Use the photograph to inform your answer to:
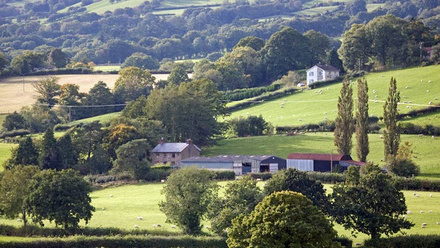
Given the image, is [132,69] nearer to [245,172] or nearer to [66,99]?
[66,99]

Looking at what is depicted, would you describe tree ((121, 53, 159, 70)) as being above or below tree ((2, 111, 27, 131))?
above

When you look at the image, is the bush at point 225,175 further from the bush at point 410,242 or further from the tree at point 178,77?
the tree at point 178,77

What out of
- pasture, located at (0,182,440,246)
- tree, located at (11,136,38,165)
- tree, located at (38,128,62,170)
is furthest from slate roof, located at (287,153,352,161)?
tree, located at (11,136,38,165)

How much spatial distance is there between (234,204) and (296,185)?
4.74 meters

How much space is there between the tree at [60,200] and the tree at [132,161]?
69.9ft

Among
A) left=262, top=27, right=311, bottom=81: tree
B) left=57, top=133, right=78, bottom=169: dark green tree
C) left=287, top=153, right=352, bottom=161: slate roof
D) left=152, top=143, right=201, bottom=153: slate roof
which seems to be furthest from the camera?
left=262, top=27, right=311, bottom=81: tree

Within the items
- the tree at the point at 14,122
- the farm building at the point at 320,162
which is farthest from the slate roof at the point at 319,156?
the tree at the point at 14,122

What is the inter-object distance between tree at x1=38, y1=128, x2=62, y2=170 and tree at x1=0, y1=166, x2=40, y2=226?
21708 mm

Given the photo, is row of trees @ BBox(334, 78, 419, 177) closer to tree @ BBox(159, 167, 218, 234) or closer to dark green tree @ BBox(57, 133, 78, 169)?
tree @ BBox(159, 167, 218, 234)

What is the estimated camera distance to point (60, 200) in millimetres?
61406

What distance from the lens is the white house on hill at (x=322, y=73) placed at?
126 meters

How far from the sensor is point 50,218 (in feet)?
198

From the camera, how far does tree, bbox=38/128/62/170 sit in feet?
293

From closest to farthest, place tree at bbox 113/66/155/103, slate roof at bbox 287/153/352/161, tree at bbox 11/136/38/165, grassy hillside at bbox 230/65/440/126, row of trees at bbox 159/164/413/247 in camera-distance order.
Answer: row of trees at bbox 159/164/413/247
slate roof at bbox 287/153/352/161
tree at bbox 11/136/38/165
grassy hillside at bbox 230/65/440/126
tree at bbox 113/66/155/103
